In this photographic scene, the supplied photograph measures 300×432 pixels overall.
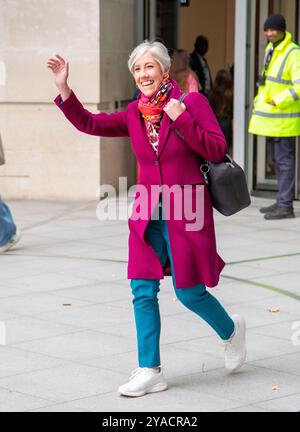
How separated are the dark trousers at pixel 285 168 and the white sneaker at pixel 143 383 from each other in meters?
6.31

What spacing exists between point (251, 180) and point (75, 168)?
2126 millimetres

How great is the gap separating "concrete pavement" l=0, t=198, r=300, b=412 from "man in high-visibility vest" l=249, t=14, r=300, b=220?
0.85 meters

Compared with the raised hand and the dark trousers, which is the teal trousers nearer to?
the raised hand

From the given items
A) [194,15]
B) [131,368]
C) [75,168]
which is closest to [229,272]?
[131,368]

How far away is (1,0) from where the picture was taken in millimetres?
13383

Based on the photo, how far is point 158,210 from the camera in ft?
18.5

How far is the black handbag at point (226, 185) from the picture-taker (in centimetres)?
556

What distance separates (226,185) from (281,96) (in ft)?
19.5

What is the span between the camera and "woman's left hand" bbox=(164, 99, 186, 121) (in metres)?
5.36

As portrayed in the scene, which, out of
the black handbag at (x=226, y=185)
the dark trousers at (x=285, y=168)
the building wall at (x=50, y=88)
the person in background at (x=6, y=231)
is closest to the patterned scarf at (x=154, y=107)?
the black handbag at (x=226, y=185)

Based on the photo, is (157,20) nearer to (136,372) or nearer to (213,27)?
(213,27)

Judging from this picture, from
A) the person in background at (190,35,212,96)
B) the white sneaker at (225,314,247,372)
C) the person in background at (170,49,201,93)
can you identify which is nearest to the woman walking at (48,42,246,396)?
the white sneaker at (225,314,247,372)

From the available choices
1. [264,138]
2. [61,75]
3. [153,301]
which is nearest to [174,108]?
[61,75]

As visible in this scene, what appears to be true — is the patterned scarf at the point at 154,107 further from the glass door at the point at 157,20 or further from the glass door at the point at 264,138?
the glass door at the point at 157,20
